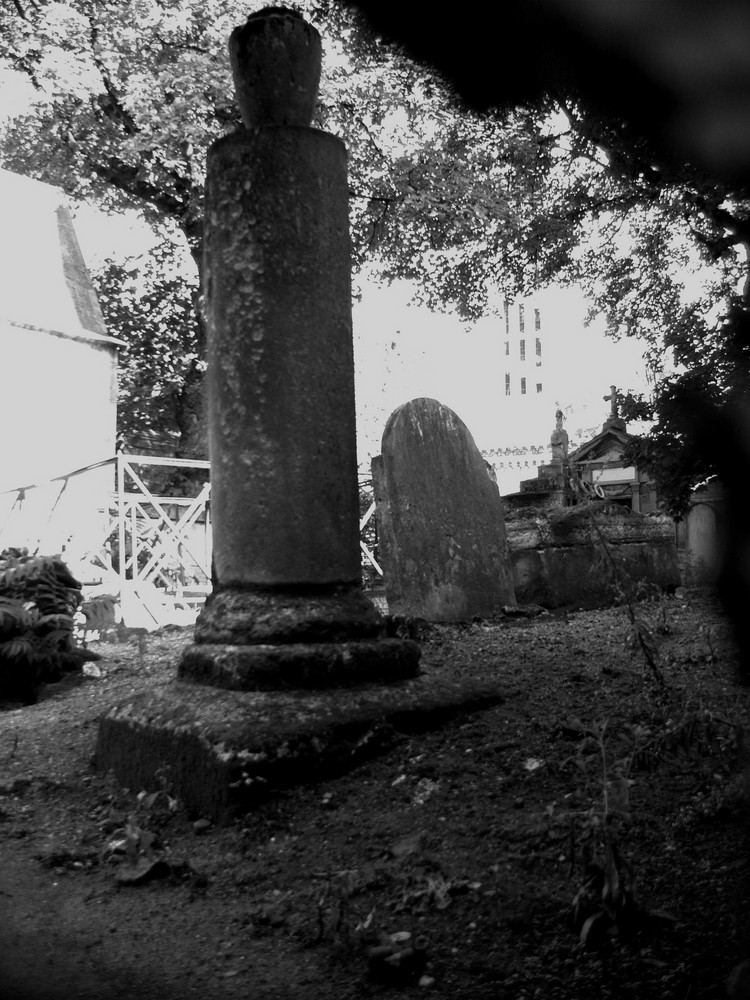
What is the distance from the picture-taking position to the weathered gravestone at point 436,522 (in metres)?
7.59

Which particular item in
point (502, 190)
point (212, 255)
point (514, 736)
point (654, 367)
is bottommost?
point (514, 736)

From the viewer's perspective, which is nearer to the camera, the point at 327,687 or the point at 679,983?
the point at 679,983

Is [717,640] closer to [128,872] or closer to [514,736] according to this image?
A: [128,872]

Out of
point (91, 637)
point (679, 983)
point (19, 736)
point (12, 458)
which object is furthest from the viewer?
point (12, 458)

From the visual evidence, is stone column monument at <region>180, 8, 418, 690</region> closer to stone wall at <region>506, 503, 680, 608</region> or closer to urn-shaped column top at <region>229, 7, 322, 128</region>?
urn-shaped column top at <region>229, 7, 322, 128</region>

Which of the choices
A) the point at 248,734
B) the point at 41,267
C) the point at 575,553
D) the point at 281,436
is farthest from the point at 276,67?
the point at 41,267

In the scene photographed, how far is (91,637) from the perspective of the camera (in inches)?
366

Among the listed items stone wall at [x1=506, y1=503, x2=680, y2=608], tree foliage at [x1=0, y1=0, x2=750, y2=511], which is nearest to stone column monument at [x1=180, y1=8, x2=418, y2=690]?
tree foliage at [x1=0, y1=0, x2=750, y2=511]

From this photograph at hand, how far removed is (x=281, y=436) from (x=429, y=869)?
1755 millimetres

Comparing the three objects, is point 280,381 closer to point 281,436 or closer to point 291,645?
point 281,436

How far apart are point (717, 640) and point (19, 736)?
4.87m

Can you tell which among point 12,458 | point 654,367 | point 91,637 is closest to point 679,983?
point 654,367

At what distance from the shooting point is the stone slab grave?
148 inches

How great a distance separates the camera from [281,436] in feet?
12.7
